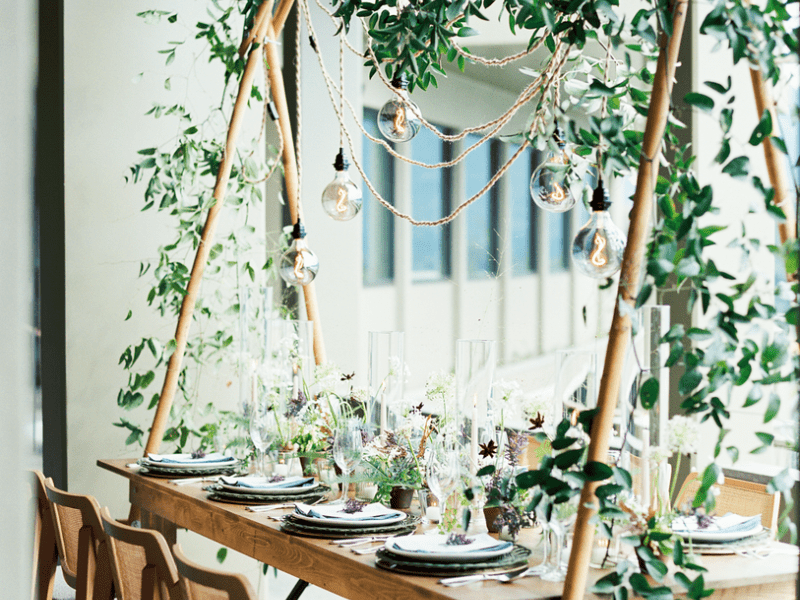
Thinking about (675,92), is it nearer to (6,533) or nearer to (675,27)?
(675,27)

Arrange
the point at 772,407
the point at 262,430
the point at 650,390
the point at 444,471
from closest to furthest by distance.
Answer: the point at 772,407
the point at 650,390
the point at 444,471
the point at 262,430

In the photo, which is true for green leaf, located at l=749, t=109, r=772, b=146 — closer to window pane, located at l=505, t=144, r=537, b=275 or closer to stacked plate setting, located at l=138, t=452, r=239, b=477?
stacked plate setting, located at l=138, t=452, r=239, b=477

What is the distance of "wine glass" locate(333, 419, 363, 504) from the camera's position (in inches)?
84.0

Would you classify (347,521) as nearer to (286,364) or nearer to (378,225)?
(286,364)

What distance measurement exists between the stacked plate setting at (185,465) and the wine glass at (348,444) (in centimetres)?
70

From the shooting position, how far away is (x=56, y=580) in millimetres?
2775

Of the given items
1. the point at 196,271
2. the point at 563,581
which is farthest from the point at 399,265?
the point at 563,581

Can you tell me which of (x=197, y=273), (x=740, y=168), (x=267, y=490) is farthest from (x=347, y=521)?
(x=197, y=273)

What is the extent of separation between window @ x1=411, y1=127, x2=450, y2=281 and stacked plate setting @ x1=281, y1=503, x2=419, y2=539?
7173 millimetres

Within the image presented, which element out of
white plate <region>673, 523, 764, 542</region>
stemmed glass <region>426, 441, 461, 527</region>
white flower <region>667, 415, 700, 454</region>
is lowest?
white plate <region>673, 523, 764, 542</region>

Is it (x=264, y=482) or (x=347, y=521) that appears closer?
(x=347, y=521)

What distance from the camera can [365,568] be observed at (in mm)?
1688

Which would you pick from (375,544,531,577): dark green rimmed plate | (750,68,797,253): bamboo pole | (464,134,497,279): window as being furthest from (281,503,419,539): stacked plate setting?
(464,134,497,279): window

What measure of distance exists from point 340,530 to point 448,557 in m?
0.37
